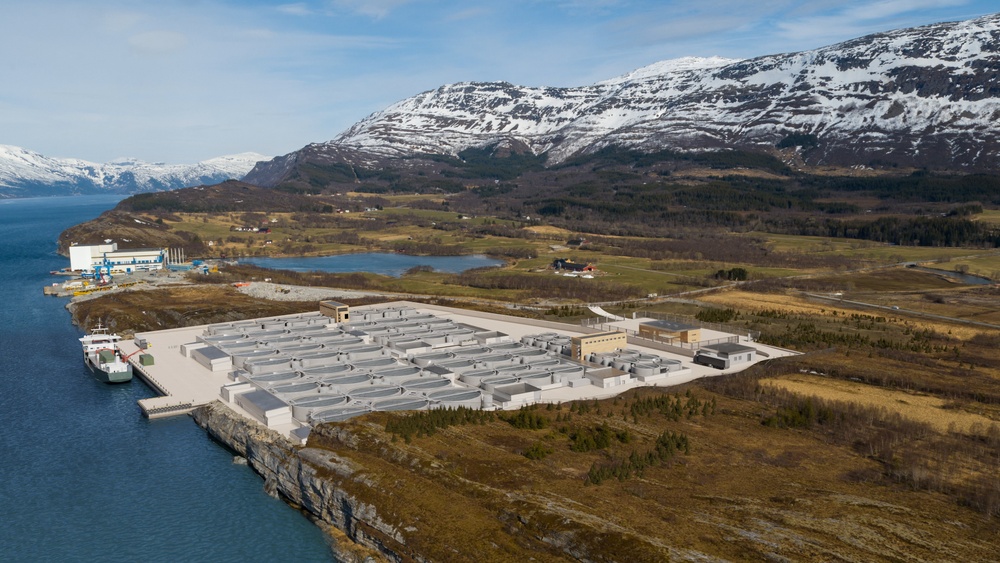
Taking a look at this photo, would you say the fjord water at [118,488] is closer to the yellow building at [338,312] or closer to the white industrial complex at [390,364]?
the white industrial complex at [390,364]

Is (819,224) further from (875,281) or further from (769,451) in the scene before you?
(769,451)

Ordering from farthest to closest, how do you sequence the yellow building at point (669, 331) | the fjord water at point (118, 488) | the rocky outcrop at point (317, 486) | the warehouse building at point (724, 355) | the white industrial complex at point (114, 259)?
the white industrial complex at point (114, 259)
the yellow building at point (669, 331)
the warehouse building at point (724, 355)
the fjord water at point (118, 488)
the rocky outcrop at point (317, 486)

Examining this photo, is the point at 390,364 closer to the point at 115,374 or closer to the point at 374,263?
the point at 115,374

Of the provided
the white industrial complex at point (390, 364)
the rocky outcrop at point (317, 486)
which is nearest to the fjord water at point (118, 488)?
the rocky outcrop at point (317, 486)

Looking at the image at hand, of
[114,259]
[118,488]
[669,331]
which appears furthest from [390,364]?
[114,259]

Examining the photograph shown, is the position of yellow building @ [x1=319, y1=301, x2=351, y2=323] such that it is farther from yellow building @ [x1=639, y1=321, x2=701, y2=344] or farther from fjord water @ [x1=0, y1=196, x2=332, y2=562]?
yellow building @ [x1=639, y1=321, x2=701, y2=344]

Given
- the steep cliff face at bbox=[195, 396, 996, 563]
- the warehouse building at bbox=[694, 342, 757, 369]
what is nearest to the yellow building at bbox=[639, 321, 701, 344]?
the warehouse building at bbox=[694, 342, 757, 369]
